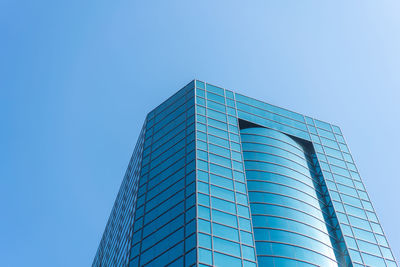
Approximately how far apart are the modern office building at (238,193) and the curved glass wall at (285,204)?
0.39 feet

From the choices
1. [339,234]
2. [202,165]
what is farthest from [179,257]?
[339,234]

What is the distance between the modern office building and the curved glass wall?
119mm

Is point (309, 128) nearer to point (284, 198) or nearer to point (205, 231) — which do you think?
point (284, 198)

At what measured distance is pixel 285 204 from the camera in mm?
48250

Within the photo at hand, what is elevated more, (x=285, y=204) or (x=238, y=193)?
(x=285, y=204)

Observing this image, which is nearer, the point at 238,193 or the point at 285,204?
the point at 238,193

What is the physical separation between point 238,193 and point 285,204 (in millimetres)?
5401

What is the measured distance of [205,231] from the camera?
40.2 m

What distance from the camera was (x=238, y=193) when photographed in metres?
45.9

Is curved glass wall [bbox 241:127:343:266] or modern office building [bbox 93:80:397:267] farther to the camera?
curved glass wall [bbox 241:127:343:266]

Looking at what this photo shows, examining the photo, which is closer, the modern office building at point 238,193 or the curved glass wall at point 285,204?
the modern office building at point 238,193

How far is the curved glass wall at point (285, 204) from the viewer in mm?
43781

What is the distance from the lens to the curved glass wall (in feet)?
144

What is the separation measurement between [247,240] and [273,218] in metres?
5.78
